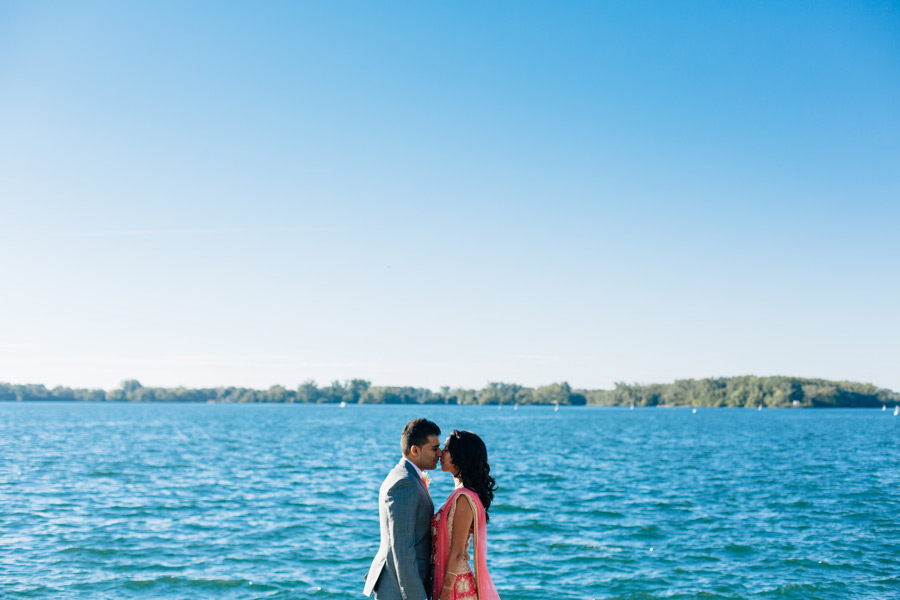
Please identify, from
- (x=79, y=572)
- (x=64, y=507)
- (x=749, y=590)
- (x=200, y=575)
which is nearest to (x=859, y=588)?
(x=749, y=590)

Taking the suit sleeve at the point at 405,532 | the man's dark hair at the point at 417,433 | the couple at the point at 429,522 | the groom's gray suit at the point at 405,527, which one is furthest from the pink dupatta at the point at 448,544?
the man's dark hair at the point at 417,433

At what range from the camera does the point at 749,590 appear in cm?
1583

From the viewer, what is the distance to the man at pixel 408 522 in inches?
232

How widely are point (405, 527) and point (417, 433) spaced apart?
0.84 m

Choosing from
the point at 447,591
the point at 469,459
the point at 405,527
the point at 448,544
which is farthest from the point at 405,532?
the point at 469,459

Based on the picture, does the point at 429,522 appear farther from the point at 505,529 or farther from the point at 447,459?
the point at 505,529

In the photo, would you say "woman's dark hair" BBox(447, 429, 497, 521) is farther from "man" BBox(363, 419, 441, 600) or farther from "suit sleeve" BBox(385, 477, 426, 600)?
"suit sleeve" BBox(385, 477, 426, 600)

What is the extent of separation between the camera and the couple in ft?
19.4

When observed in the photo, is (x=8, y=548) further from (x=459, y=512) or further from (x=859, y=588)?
(x=859, y=588)

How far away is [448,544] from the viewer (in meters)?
6.05

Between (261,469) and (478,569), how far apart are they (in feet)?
123

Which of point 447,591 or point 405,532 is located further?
point 447,591

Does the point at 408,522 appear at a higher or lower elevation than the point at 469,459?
lower

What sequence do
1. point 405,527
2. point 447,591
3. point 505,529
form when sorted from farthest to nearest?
point 505,529, point 447,591, point 405,527
